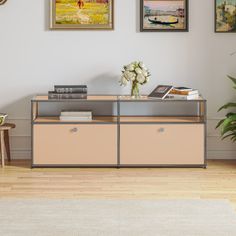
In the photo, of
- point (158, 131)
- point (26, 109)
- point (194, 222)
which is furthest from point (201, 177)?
point (26, 109)

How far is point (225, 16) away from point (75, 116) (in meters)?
1.66

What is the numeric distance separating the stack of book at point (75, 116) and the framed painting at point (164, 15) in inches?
37.9

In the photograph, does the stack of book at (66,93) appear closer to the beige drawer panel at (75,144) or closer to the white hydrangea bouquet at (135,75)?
the beige drawer panel at (75,144)

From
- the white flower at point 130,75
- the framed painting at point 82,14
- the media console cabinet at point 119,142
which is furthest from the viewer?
the framed painting at point 82,14

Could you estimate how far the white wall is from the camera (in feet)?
19.5

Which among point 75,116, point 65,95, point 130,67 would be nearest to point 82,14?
point 130,67

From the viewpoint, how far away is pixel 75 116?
5.66 meters

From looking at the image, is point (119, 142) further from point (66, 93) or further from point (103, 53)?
point (103, 53)

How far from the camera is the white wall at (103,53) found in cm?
595

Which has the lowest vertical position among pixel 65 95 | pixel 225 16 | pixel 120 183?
pixel 120 183

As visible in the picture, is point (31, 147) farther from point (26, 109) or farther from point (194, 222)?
point (194, 222)

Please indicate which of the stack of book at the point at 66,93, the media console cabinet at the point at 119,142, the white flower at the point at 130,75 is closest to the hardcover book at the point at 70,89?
the stack of book at the point at 66,93

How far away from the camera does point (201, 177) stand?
5.34 m

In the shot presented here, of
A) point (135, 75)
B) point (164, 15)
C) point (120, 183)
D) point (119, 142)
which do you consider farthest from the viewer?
point (164, 15)
